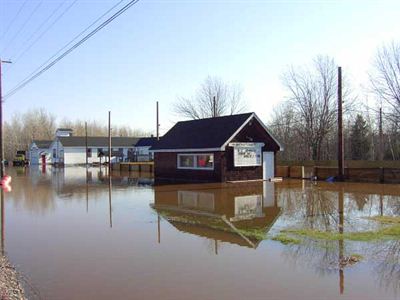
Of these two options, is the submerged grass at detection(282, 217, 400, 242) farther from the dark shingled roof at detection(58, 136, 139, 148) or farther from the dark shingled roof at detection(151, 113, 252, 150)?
the dark shingled roof at detection(58, 136, 139, 148)

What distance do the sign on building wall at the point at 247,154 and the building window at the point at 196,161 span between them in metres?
1.58

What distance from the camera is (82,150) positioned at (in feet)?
256

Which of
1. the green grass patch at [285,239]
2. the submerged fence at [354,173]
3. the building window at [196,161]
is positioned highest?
the building window at [196,161]

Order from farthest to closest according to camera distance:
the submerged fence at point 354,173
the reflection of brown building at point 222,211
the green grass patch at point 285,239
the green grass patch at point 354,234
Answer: the submerged fence at point 354,173 < the reflection of brown building at point 222,211 < the green grass patch at point 354,234 < the green grass patch at point 285,239

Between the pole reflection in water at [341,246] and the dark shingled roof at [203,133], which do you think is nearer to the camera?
the pole reflection in water at [341,246]

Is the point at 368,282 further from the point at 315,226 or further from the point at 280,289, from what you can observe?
the point at 315,226

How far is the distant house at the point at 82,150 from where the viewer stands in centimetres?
7662

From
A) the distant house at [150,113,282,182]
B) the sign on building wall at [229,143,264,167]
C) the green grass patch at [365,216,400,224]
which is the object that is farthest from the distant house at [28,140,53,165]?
the green grass patch at [365,216,400,224]

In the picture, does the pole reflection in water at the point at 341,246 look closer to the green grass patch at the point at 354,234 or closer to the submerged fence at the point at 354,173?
the green grass patch at the point at 354,234

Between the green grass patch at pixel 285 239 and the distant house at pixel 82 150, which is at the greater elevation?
the distant house at pixel 82 150

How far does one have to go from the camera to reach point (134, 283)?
749 cm

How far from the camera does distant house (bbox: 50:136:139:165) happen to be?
76625 mm

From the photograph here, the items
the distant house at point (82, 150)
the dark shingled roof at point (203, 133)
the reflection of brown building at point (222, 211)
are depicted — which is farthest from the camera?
the distant house at point (82, 150)

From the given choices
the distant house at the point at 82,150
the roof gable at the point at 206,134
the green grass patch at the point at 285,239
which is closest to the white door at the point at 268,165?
the roof gable at the point at 206,134
